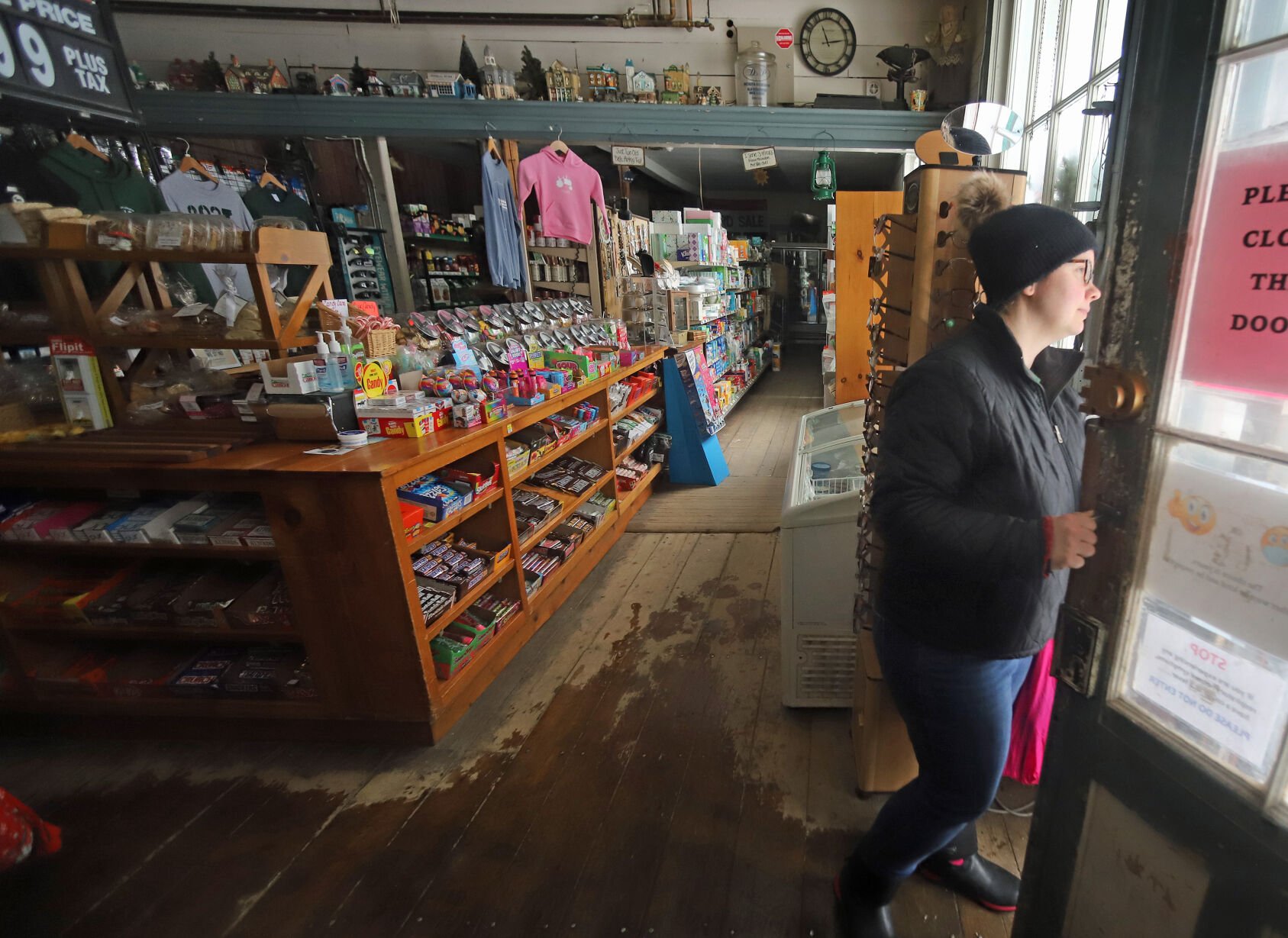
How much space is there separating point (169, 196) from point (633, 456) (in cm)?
352

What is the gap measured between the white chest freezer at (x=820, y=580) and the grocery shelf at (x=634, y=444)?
69.7 inches

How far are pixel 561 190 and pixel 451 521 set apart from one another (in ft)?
11.9

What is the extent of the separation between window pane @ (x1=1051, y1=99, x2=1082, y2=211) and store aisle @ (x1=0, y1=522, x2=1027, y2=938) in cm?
266

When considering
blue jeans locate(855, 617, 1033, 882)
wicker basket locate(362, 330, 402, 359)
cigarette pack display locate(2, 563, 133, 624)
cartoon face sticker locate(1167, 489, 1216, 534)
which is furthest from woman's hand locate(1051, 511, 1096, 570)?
cigarette pack display locate(2, 563, 133, 624)

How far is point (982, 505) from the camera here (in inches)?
42.1

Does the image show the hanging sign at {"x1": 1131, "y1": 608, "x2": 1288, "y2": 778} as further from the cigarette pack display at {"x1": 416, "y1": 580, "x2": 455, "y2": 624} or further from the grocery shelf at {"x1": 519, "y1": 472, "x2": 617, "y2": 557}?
the grocery shelf at {"x1": 519, "y1": 472, "x2": 617, "y2": 557}

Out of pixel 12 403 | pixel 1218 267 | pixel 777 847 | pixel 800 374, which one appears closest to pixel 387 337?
pixel 12 403

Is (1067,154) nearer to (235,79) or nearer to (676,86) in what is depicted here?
(676,86)

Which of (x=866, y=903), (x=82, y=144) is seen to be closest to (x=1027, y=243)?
(x=866, y=903)

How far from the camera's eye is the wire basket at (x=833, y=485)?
2.17m

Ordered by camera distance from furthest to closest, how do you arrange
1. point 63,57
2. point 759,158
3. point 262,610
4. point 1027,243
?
point 759,158
point 63,57
point 262,610
point 1027,243

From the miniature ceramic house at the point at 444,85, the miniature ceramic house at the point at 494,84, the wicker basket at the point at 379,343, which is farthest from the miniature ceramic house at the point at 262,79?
the wicker basket at the point at 379,343

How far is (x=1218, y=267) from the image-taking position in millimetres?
646

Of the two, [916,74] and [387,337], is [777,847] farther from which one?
[916,74]
